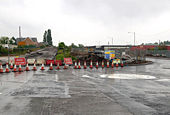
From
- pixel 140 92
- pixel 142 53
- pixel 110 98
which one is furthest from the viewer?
pixel 142 53

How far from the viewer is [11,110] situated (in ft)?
18.7

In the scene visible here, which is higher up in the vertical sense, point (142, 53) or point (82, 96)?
point (142, 53)

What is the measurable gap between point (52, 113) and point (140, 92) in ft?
16.2

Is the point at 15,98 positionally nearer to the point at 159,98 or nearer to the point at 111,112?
the point at 111,112

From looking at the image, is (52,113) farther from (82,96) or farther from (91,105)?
(82,96)

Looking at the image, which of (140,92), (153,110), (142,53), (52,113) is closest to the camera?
(52,113)

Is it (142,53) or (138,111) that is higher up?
(142,53)

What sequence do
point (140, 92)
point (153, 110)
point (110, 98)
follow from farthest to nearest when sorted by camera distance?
1. point (140, 92)
2. point (110, 98)
3. point (153, 110)

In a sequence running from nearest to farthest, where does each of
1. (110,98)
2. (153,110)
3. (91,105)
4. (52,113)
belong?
(52,113)
(153,110)
(91,105)
(110,98)

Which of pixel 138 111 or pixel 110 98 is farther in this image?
pixel 110 98

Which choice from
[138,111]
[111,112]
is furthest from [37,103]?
[138,111]

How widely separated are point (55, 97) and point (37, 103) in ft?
3.38

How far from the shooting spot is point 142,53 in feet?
94.3

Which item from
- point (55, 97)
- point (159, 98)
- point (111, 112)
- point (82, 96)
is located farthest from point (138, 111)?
point (55, 97)
